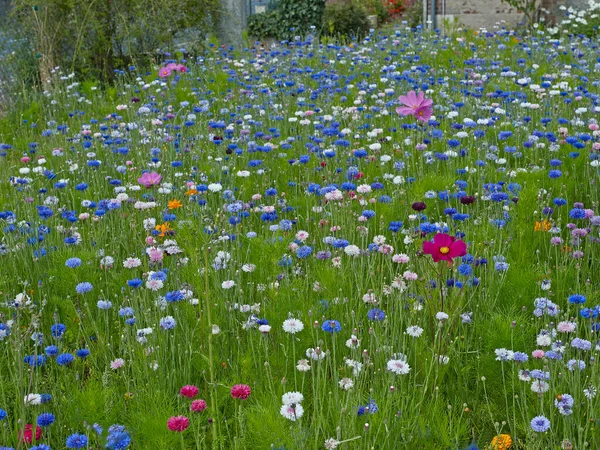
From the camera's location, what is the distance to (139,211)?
3756 mm

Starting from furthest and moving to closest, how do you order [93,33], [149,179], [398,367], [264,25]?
[264,25], [93,33], [149,179], [398,367]

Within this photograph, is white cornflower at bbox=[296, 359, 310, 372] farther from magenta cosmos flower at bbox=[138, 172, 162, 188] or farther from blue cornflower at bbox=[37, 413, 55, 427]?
magenta cosmos flower at bbox=[138, 172, 162, 188]

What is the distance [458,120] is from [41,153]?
3.18 m

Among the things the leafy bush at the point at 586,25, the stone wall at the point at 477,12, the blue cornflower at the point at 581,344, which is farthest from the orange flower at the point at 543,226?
the stone wall at the point at 477,12

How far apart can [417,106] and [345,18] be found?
12.2m

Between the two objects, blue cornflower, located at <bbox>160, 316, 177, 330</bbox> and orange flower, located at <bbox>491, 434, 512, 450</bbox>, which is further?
blue cornflower, located at <bbox>160, 316, 177, 330</bbox>

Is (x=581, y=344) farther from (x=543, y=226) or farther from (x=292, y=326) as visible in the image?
(x=543, y=226)

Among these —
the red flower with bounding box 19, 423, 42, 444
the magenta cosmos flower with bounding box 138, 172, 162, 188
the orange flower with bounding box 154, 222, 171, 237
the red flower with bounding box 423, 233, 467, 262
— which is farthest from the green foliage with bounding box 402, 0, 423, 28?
the red flower with bounding box 19, 423, 42, 444

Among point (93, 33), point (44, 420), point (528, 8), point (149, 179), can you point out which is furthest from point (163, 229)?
point (528, 8)

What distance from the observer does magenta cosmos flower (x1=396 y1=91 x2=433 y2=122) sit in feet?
11.6

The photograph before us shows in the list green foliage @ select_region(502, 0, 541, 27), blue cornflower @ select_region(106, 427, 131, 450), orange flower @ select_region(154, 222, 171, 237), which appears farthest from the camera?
green foliage @ select_region(502, 0, 541, 27)

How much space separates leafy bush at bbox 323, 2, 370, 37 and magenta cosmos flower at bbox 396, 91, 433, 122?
11.6 meters

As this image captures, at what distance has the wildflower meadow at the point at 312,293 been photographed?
2.01m

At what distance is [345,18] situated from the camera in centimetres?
1514
